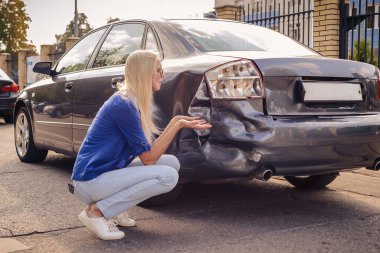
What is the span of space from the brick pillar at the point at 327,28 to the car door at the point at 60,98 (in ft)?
18.4

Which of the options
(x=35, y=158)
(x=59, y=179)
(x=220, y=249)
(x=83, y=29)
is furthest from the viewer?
(x=83, y=29)

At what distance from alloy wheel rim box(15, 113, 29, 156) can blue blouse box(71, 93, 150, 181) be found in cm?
343

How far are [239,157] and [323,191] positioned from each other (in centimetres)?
179

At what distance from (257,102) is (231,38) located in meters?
1.01

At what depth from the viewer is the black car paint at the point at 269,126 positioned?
3.89 m

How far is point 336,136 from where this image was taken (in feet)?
13.4

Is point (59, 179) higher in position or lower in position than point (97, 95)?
lower

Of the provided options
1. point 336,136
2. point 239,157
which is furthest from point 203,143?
point 336,136

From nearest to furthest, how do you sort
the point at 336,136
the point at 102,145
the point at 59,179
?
the point at 102,145
the point at 336,136
the point at 59,179

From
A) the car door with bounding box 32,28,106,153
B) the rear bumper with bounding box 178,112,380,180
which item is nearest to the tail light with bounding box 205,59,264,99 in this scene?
the rear bumper with bounding box 178,112,380,180

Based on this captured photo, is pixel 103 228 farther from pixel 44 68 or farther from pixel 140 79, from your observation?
pixel 44 68

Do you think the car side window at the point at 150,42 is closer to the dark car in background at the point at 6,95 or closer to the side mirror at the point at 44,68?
the side mirror at the point at 44,68

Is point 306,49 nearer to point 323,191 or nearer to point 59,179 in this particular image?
point 323,191

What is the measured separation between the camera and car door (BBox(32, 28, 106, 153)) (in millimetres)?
5809
